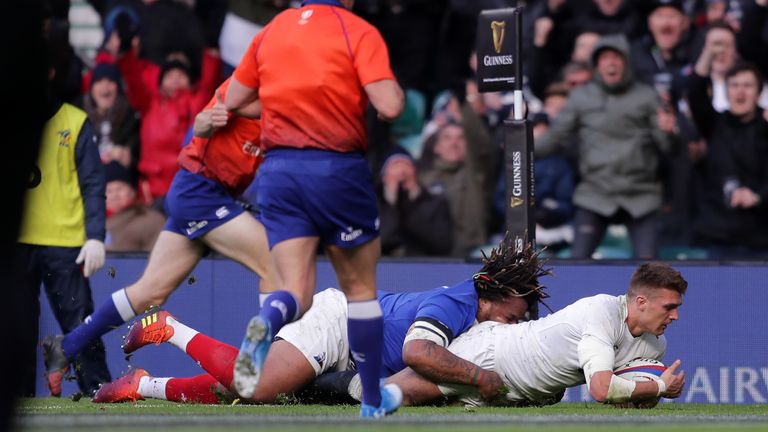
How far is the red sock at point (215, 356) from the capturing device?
8258 mm

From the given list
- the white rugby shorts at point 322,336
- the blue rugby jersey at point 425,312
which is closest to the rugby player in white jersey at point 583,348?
the blue rugby jersey at point 425,312

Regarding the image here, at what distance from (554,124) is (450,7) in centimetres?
189

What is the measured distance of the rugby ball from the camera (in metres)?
8.05

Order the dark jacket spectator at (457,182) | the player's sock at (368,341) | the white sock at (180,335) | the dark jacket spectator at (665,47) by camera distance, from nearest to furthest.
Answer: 1. the player's sock at (368,341)
2. the white sock at (180,335)
3. the dark jacket spectator at (457,182)
4. the dark jacket spectator at (665,47)

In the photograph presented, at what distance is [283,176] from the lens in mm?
6605

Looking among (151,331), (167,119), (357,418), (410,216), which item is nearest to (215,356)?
(151,331)

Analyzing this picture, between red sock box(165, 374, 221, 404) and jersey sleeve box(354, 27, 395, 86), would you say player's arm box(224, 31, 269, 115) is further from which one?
red sock box(165, 374, 221, 404)

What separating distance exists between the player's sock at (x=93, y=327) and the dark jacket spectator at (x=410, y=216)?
3911mm

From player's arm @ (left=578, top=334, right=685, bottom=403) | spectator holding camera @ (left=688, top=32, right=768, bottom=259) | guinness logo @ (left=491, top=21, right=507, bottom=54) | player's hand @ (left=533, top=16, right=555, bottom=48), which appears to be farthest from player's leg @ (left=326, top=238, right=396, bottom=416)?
player's hand @ (left=533, top=16, right=555, bottom=48)

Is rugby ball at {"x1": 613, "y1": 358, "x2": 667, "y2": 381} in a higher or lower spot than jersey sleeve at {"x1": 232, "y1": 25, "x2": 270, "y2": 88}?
lower

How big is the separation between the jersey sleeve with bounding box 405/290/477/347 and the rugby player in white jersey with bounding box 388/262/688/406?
9 cm

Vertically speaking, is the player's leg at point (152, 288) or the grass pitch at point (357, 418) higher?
the player's leg at point (152, 288)

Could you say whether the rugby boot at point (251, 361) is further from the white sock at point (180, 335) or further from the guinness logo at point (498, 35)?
the guinness logo at point (498, 35)

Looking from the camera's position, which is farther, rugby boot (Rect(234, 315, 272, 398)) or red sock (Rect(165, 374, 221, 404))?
red sock (Rect(165, 374, 221, 404))
